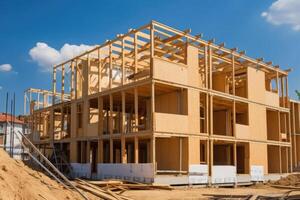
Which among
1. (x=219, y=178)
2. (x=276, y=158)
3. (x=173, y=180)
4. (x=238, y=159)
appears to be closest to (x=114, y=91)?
(x=173, y=180)

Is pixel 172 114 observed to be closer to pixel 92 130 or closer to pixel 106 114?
pixel 92 130

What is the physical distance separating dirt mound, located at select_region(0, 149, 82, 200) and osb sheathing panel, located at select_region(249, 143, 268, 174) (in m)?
19.2

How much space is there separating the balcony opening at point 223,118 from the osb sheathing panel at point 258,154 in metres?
2.26

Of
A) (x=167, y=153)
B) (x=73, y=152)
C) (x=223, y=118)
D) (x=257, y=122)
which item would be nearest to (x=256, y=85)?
(x=257, y=122)

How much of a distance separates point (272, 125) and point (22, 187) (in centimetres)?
2790

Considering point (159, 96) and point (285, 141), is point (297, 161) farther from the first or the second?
point (159, 96)

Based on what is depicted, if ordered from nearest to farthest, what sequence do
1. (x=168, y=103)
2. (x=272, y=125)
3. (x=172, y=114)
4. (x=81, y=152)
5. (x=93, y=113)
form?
1. (x=172, y=114)
2. (x=168, y=103)
3. (x=81, y=152)
4. (x=93, y=113)
5. (x=272, y=125)

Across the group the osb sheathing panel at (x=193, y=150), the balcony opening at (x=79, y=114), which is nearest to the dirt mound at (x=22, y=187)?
the osb sheathing panel at (x=193, y=150)

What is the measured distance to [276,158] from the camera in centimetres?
3512

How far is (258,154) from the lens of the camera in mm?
31484

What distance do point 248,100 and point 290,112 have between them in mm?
11649

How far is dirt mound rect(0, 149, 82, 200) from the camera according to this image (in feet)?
39.6

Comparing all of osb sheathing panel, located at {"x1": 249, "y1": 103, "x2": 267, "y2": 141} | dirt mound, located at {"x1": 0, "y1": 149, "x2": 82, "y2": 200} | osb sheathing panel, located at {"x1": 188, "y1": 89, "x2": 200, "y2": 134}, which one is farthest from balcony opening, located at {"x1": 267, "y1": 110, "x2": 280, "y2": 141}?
dirt mound, located at {"x1": 0, "y1": 149, "x2": 82, "y2": 200}

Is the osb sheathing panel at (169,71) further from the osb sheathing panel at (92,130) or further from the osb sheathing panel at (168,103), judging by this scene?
the osb sheathing panel at (92,130)
